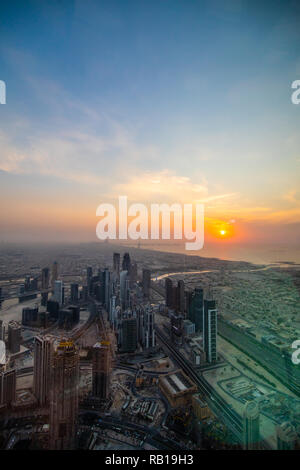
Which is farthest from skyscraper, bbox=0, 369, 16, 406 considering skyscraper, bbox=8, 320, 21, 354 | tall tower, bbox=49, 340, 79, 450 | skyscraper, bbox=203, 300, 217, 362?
skyscraper, bbox=203, 300, 217, 362

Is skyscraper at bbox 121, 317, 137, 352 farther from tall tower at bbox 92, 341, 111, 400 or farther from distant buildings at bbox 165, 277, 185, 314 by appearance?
distant buildings at bbox 165, 277, 185, 314

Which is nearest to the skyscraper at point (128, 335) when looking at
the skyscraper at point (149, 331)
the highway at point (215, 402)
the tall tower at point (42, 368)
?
the skyscraper at point (149, 331)

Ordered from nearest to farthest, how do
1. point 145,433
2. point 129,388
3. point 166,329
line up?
point 145,433 → point 129,388 → point 166,329

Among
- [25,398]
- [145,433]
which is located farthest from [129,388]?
[25,398]

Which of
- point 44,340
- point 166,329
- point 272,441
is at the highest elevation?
point 44,340

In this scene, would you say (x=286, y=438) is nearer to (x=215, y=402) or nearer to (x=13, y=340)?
(x=215, y=402)

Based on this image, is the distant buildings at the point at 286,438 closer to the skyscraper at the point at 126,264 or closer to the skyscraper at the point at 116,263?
the skyscraper at the point at 126,264
